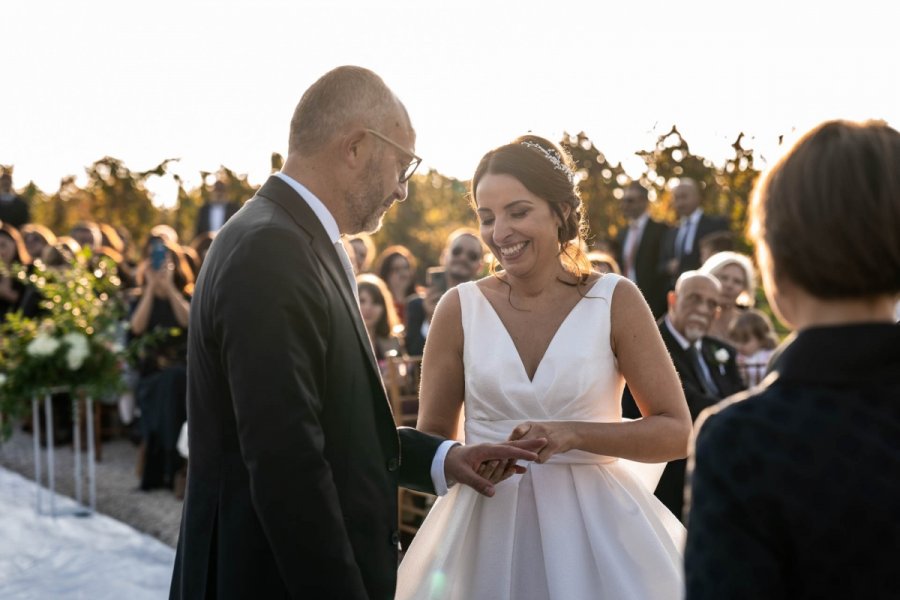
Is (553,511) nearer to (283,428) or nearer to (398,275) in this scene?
(283,428)

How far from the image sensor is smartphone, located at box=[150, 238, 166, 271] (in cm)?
915

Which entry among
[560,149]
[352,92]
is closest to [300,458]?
[352,92]

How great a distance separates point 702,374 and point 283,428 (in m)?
4.31

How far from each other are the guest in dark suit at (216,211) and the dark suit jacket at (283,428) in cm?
1139

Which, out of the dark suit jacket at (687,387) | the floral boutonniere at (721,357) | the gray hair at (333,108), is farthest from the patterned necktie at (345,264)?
the floral boutonniere at (721,357)

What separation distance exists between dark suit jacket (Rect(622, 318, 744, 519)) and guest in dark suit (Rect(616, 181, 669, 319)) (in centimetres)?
476

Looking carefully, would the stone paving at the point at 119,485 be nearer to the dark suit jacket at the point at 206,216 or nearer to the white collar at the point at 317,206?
the dark suit jacket at the point at 206,216

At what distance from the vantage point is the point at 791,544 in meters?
1.41

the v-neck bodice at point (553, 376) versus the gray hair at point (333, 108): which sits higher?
the gray hair at point (333, 108)

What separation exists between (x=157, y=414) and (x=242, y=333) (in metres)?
7.22

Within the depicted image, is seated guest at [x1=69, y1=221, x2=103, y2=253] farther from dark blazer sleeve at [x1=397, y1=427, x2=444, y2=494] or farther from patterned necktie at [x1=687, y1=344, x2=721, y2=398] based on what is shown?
dark blazer sleeve at [x1=397, y1=427, x2=444, y2=494]

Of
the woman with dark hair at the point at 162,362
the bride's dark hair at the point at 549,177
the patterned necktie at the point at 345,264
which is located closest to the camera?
the patterned necktie at the point at 345,264

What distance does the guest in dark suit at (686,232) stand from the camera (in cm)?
1100

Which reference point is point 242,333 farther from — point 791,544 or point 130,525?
point 130,525
